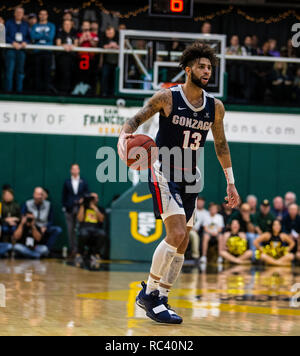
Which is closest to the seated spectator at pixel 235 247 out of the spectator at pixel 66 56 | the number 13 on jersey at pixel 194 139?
the spectator at pixel 66 56

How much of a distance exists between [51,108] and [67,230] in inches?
114

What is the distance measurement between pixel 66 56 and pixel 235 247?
5.71 m

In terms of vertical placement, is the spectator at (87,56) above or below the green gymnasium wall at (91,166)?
above

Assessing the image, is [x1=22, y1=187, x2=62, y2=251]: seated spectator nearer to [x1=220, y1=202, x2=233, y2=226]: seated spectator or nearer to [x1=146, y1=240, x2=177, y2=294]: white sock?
[x1=220, y1=202, x2=233, y2=226]: seated spectator

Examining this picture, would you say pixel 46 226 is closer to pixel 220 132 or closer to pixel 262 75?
pixel 262 75

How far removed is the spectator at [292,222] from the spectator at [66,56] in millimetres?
5819

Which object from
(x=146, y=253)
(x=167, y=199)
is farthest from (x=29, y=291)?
(x=146, y=253)

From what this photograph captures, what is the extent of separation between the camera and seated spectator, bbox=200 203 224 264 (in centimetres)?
1484

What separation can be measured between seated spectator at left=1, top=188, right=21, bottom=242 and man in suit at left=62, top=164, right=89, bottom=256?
122cm

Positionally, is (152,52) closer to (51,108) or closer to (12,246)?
(51,108)

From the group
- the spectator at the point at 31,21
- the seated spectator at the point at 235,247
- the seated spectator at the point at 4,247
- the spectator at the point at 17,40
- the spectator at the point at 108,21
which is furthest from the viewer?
the spectator at the point at 108,21

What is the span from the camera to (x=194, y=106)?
6816 millimetres

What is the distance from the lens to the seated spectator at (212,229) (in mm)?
14836

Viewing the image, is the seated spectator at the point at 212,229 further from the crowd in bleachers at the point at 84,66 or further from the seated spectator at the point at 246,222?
the crowd in bleachers at the point at 84,66
